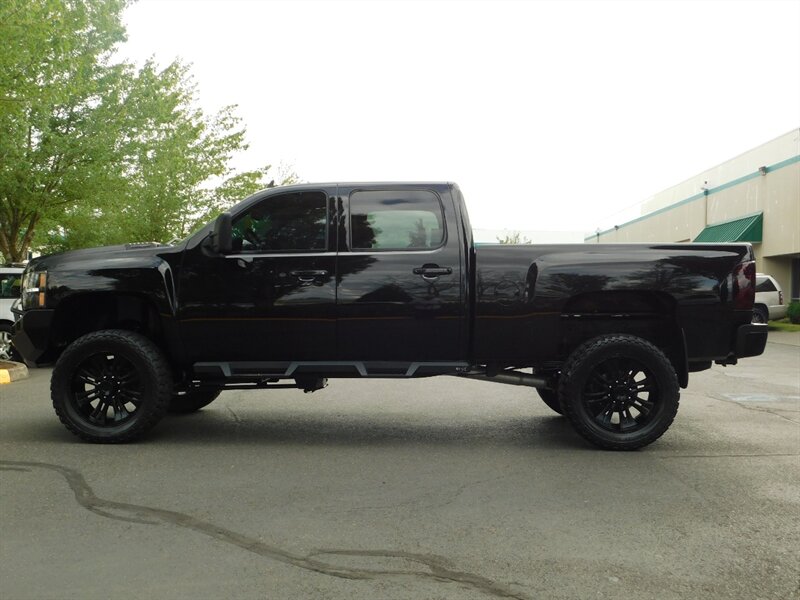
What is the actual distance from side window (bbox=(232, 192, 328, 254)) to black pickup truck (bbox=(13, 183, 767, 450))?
0.01 m

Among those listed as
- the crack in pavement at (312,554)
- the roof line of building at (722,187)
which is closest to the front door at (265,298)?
the crack in pavement at (312,554)

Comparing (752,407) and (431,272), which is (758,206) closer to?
(752,407)

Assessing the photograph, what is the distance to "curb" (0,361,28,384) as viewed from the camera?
38.7ft

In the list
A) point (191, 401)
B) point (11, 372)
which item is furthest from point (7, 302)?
point (191, 401)

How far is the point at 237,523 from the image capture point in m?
4.55

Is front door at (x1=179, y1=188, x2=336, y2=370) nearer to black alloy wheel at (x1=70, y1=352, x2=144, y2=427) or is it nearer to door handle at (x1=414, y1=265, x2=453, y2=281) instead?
black alloy wheel at (x1=70, y1=352, x2=144, y2=427)

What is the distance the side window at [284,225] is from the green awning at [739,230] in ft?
90.4

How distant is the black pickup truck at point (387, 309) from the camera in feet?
21.4

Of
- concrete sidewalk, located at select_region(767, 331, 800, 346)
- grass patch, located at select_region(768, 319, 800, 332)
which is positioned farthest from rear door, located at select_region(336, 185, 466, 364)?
grass patch, located at select_region(768, 319, 800, 332)

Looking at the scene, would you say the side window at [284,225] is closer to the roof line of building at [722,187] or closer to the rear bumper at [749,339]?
the rear bumper at [749,339]

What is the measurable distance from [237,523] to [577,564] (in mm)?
1906

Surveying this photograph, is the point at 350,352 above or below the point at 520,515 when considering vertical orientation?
above

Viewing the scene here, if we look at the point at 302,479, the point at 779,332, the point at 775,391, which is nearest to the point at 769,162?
the point at 779,332

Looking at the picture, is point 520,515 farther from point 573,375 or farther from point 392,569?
point 573,375
